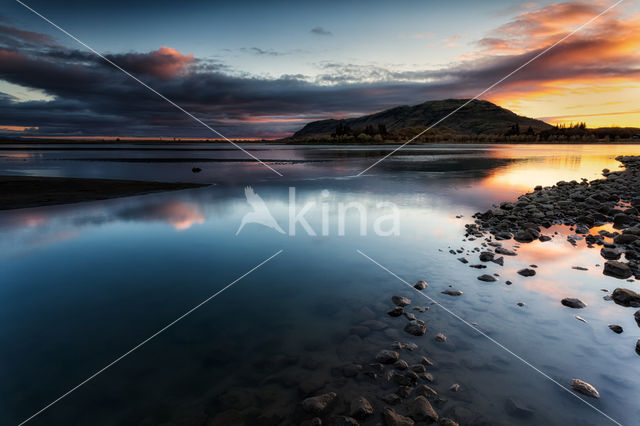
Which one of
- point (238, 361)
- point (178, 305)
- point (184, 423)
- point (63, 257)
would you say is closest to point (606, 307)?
point (238, 361)

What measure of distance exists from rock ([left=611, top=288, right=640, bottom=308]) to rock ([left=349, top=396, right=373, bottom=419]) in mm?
6343

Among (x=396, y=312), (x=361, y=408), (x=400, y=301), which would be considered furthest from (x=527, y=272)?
(x=361, y=408)

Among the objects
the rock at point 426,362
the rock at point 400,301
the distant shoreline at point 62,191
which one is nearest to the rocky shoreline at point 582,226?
the rock at point 400,301

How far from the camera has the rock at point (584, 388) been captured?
4.33 m

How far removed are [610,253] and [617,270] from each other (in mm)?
1816

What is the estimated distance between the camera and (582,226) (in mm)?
13102

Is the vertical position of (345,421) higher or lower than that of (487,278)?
lower

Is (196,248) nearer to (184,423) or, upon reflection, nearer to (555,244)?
(184,423)

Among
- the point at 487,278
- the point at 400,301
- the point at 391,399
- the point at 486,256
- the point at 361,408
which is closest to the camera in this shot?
the point at 361,408

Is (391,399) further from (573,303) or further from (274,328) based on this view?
(573,303)

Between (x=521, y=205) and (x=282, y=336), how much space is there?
15377 mm

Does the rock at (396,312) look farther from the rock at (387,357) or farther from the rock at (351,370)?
the rock at (351,370)

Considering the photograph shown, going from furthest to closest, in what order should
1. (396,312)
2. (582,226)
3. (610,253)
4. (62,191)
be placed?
1. (62,191)
2. (582,226)
3. (610,253)
4. (396,312)

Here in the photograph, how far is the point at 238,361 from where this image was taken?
502 centimetres
